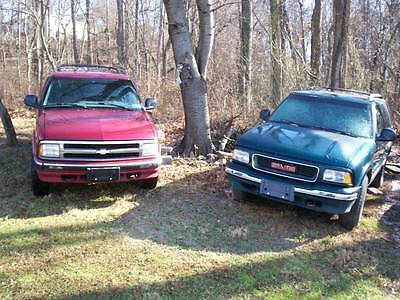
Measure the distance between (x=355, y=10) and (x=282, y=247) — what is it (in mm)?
17903

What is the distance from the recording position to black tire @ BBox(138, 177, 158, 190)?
6801 millimetres

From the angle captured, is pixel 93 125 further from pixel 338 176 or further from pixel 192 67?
pixel 338 176

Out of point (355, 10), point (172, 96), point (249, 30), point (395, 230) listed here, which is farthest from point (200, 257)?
point (355, 10)

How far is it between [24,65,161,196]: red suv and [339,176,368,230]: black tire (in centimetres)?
271

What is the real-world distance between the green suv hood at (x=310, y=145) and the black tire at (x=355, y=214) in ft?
1.38

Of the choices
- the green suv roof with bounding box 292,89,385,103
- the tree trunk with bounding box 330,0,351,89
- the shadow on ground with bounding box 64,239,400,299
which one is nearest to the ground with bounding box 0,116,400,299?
the shadow on ground with bounding box 64,239,400,299

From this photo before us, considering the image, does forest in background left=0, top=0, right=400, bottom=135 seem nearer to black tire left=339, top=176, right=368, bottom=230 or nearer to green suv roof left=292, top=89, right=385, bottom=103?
green suv roof left=292, top=89, right=385, bottom=103

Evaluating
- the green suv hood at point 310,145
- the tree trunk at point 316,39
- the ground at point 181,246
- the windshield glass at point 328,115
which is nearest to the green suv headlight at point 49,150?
the ground at point 181,246

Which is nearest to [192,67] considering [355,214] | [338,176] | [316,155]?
[316,155]

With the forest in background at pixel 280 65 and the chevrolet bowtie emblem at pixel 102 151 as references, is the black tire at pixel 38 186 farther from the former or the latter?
the forest in background at pixel 280 65

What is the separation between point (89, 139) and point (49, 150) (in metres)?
0.54

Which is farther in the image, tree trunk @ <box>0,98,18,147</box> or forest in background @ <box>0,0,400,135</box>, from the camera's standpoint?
forest in background @ <box>0,0,400,135</box>

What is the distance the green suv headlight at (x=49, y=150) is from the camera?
5820 mm

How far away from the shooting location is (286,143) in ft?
19.5
